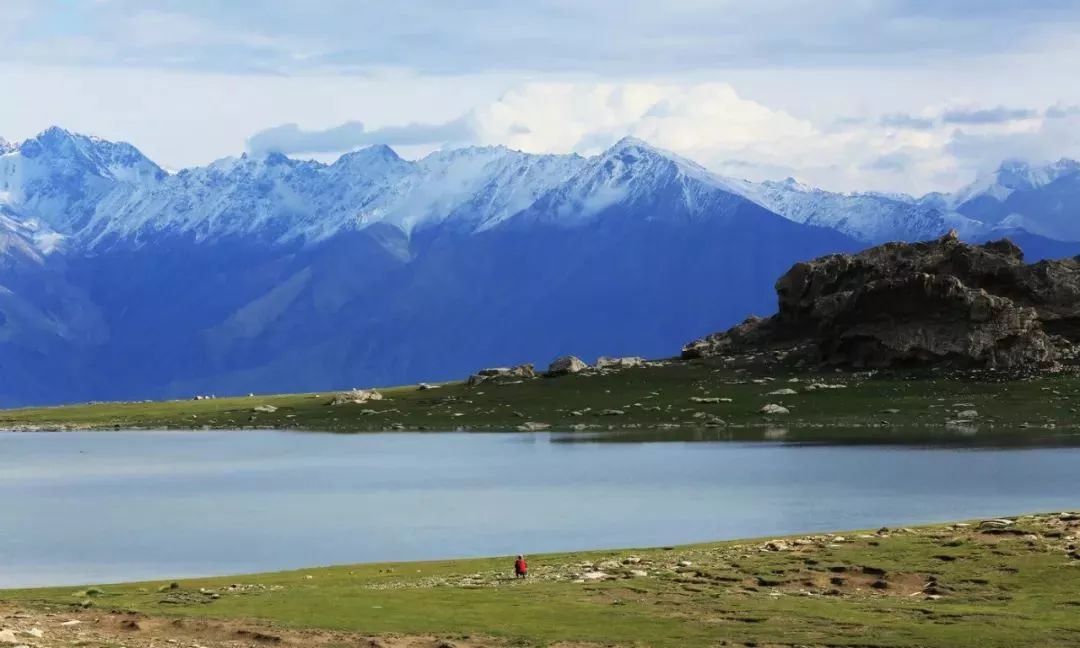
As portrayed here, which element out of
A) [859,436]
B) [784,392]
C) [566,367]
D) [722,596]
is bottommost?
[722,596]

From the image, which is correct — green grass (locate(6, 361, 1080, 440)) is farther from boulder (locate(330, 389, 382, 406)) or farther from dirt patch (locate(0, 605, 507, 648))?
dirt patch (locate(0, 605, 507, 648))

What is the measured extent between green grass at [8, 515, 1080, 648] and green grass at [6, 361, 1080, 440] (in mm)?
79102

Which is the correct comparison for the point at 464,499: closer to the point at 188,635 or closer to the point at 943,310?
the point at 188,635

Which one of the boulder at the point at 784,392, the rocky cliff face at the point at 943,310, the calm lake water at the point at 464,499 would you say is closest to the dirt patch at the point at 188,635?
the calm lake water at the point at 464,499

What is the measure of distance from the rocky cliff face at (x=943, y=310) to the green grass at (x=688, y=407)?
16.2 feet

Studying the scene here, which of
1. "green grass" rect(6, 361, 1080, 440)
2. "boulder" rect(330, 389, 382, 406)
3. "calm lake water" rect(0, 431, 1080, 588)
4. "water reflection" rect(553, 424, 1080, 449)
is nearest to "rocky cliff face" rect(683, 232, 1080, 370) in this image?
"green grass" rect(6, 361, 1080, 440)

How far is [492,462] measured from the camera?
114 meters

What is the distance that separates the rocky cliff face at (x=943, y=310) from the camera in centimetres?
15488

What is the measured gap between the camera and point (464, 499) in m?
84.6

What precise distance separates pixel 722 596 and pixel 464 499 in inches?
1786

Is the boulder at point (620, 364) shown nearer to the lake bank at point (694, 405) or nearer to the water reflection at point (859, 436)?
the lake bank at point (694, 405)

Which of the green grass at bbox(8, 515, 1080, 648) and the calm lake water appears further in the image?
the calm lake water

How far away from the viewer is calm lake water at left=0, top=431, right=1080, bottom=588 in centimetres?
6325

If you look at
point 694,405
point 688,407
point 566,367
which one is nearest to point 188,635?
point 688,407
